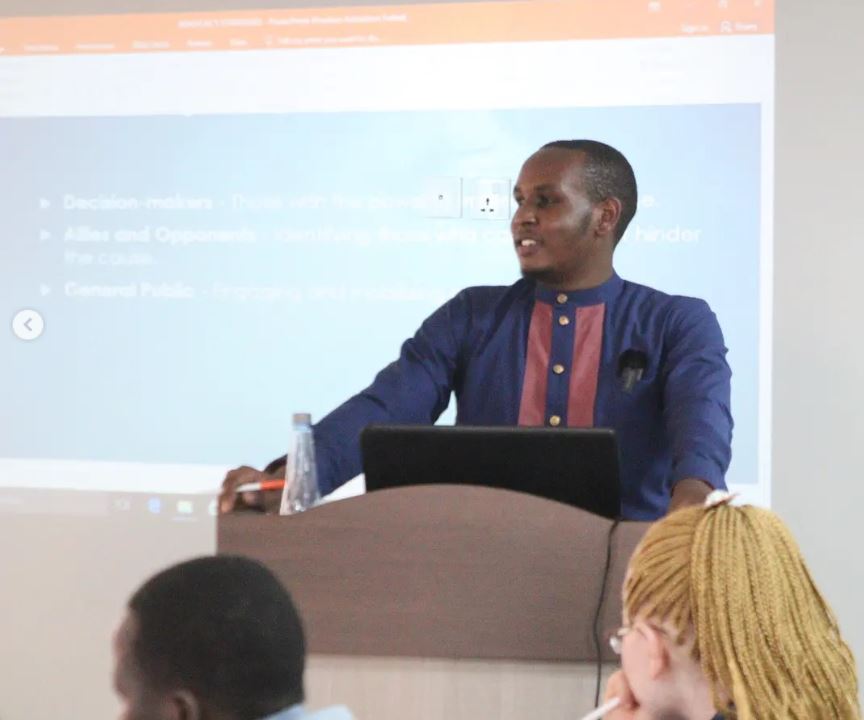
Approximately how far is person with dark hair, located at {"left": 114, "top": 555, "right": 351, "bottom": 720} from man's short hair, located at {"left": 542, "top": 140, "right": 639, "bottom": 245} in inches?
70.0

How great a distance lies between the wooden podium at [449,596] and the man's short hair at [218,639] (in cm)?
61

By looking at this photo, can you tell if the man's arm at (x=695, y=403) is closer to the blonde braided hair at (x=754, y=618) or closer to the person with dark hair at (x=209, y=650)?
the blonde braided hair at (x=754, y=618)

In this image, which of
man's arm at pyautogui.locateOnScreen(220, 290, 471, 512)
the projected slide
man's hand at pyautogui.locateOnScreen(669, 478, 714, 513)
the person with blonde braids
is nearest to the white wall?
the projected slide

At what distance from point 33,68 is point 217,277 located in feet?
2.72

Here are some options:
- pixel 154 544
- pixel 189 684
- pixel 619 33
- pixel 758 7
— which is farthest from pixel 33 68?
pixel 189 684

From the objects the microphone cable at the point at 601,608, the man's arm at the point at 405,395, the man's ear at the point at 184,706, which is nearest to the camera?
the man's ear at the point at 184,706

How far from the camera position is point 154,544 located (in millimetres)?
3389

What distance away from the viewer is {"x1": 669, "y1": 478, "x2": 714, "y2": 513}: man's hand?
1730mm

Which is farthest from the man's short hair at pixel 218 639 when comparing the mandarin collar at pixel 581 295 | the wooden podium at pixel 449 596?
the mandarin collar at pixel 581 295

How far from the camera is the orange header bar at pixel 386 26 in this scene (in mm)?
3078

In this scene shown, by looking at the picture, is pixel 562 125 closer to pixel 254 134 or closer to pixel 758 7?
pixel 758 7

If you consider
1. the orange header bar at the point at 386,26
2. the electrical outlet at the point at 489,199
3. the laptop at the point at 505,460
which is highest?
the orange header bar at the point at 386,26

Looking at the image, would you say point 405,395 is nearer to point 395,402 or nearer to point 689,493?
point 395,402

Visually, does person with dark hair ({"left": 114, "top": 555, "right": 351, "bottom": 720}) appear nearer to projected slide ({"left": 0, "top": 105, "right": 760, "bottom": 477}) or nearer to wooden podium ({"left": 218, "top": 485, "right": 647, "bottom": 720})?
wooden podium ({"left": 218, "top": 485, "right": 647, "bottom": 720})
